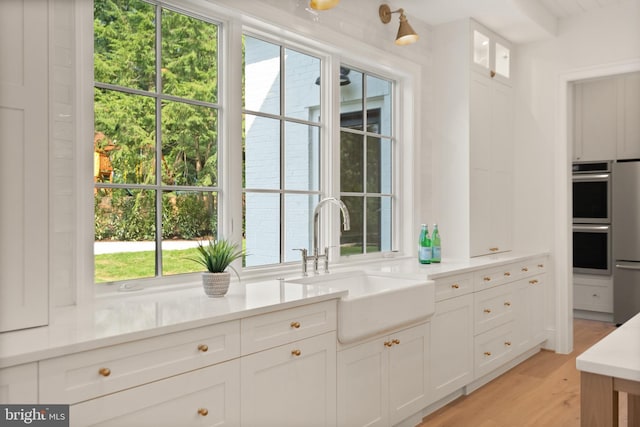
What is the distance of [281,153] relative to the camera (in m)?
2.89

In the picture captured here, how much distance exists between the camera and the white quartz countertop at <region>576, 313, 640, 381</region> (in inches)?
50.0

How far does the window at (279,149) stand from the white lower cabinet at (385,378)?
0.78 m

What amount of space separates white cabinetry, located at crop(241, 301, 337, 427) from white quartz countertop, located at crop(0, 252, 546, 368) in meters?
0.07

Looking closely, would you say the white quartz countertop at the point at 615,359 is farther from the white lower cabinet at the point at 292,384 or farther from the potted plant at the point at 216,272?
the potted plant at the point at 216,272

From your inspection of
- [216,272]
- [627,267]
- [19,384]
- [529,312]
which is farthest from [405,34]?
[627,267]

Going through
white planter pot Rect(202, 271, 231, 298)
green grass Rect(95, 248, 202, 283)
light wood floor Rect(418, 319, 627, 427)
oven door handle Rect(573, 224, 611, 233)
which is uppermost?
oven door handle Rect(573, 224, 611, 233)

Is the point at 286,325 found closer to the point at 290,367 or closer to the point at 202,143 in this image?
the point at 290,367

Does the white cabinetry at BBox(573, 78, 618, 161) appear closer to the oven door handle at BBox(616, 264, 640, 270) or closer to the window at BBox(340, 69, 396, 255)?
the oven door handle at BBox(616, 264, 640, 270)

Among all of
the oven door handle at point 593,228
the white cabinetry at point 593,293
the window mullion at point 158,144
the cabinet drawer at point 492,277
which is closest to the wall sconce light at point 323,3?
the window mullion at point 158,144

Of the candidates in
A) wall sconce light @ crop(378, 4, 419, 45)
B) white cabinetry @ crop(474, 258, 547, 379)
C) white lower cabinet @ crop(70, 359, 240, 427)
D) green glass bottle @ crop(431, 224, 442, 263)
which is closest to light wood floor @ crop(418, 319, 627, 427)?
white cabinetry @ crop(474, 258, 547, 379)

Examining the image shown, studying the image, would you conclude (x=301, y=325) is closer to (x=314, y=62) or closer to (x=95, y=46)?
(x=95, y=46)

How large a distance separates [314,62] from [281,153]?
2.20ft

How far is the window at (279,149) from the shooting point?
107 inches

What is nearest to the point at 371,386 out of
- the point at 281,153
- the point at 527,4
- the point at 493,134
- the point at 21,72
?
the point at 281,153
